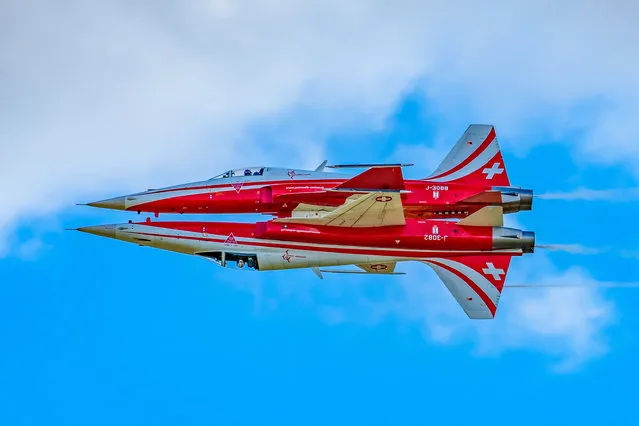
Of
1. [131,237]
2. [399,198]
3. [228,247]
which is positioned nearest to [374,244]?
[399,198]

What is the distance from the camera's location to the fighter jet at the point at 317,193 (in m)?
45.7

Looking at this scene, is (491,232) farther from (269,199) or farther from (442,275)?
(269,199)

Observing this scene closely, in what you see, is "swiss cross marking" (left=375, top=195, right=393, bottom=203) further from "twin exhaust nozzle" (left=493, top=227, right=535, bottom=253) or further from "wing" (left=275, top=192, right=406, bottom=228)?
"twin exhaust nozzle" (left=493, top=227, right=535, bottom=253)

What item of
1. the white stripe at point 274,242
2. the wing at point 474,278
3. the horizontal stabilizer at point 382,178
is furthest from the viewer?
the wing at point 474,278

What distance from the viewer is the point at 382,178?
4369 cm

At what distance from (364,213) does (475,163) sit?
216 inches

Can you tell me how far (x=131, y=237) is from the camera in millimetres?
45281

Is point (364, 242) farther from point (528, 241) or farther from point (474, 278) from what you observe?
point (528, 241)

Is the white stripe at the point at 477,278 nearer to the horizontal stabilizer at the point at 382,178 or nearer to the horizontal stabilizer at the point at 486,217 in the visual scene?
the horizontal stabilizer at the point at 486,217

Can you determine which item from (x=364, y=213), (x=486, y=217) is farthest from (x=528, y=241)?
(x=364, y=213)

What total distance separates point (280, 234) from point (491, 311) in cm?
780

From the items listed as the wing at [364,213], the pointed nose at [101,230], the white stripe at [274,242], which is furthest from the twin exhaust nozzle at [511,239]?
the pointed nose at [101,230]

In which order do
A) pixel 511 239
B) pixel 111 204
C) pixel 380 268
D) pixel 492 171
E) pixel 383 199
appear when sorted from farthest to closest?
pixel 492 171 → pixel 111 204 → pixel 380 268 → pixel 511 239 → pixel 383 199

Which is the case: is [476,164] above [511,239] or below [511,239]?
above
